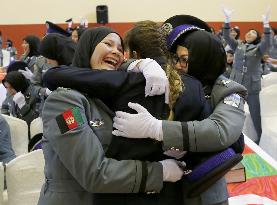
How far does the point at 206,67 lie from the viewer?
4.62ft

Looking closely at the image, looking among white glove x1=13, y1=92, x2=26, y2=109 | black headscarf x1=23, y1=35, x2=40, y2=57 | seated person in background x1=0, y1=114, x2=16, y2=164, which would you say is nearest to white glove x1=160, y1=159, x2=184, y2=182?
seated person in background x1=0, y1=114, x2=16, y2=164

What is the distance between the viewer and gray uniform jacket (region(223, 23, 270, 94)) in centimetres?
523

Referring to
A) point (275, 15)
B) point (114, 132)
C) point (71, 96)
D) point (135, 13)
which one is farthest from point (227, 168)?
point (275, 15)

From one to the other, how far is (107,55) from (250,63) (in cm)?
437

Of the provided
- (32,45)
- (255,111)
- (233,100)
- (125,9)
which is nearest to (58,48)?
(233,100)

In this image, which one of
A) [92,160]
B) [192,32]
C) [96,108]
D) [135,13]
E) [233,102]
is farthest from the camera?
[135,13]

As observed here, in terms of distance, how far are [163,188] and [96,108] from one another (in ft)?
1.00

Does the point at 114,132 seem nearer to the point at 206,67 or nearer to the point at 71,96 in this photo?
the point at 71,96

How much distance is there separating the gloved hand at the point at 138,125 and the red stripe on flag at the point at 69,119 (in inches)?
4.7

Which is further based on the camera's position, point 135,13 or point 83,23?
point 135,13

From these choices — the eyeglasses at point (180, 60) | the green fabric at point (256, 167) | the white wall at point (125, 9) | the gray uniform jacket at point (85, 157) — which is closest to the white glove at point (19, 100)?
the green fabric at point (256, 167)

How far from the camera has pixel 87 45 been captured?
135 centimetres

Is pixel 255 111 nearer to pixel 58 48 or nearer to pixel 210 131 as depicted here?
pixel 58 48

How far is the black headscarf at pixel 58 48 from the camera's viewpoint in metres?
3.01
